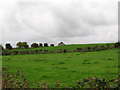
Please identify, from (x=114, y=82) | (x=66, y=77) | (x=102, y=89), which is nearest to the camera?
(x=102, y=89)

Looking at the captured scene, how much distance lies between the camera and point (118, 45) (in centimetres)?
4212

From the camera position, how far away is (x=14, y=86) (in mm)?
11844

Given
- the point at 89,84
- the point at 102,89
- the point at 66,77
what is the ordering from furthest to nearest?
the point at 66,77
the point at 89,84
the point at 102,89

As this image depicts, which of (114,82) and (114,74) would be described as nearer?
(114,82)

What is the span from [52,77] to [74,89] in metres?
4.71

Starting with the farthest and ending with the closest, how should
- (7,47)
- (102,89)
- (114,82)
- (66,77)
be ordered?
(7,47), (66,77), (114,82), (102,89)

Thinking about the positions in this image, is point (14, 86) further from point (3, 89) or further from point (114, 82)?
point (114, 82)

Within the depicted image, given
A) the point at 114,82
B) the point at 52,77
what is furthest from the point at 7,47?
the point at 114,82

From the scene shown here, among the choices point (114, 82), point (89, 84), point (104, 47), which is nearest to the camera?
point (89, 84)

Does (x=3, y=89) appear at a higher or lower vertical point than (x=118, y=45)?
lower

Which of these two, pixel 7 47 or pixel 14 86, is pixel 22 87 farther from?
pixel 7 47

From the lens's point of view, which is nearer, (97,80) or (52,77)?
(97,80)

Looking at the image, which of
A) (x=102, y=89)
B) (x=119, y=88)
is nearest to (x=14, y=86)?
(x=102, y=89)

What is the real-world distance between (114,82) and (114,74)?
157 inches
